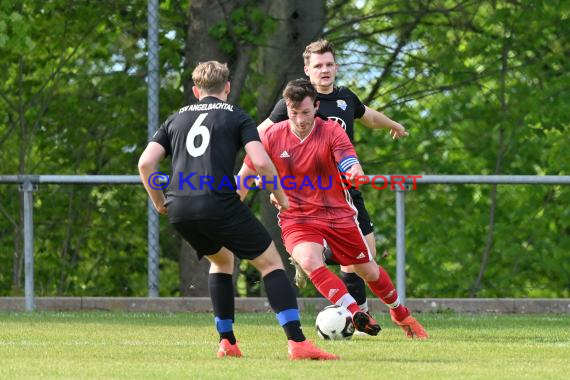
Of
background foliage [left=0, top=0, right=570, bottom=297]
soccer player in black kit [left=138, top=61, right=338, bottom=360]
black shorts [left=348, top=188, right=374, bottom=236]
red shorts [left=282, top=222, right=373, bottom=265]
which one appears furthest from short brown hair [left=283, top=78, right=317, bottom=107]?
background foliage [left=0, top=0, right=570, bottom=297]

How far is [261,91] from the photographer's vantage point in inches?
580

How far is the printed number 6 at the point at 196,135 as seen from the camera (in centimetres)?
782

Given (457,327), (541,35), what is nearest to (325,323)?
(457,327)

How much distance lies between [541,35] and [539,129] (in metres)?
1.05

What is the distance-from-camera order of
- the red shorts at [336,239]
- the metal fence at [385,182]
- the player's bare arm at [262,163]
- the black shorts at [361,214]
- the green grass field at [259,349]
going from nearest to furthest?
the green grass field at [259,349] < the player's bare arm at [262,163] < the red shorts at [336,239] < the black shorts at [361,214] < the metal fence at [385,182]

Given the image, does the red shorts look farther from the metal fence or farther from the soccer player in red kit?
the metal fence

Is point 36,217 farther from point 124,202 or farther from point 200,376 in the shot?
point 200,376

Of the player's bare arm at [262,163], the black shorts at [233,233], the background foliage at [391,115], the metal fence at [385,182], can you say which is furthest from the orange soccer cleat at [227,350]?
the background foliage at [391,115]

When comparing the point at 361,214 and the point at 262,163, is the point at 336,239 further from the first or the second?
the point at 262,163

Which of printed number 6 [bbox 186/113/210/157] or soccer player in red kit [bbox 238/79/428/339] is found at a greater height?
printed number 6 [bbox 186/113/210/157]

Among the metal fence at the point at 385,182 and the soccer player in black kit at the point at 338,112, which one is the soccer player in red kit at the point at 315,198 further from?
the metal fence at the point at 385,182

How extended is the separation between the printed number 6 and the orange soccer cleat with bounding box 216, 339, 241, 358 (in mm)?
1148

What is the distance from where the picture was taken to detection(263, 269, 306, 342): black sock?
25.9ft

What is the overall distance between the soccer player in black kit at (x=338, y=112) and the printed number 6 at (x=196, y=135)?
158 cm
